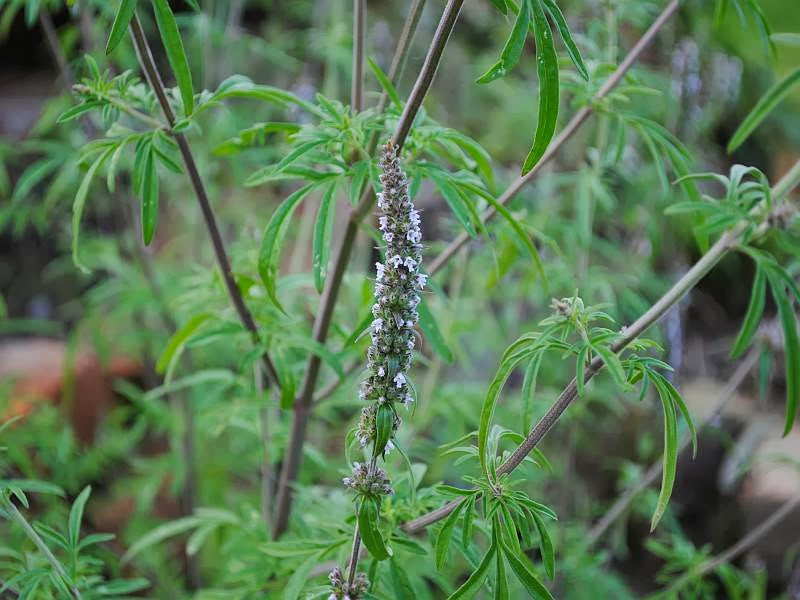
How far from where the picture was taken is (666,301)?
926mm

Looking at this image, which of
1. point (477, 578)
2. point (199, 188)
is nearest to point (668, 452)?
point (477, 578)

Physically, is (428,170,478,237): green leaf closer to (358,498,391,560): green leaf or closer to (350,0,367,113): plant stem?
(350,0,367,113): plant stem

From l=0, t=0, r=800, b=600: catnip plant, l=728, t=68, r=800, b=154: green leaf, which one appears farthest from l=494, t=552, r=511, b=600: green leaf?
l=728, t=68, r=800, b=154: green leaf

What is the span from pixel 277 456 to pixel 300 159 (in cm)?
83

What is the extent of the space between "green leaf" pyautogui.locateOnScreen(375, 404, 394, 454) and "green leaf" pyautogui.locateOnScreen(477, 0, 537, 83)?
365 mm

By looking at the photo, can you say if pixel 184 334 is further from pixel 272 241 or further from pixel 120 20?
pixel 120 20

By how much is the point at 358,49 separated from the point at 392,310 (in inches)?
18.2

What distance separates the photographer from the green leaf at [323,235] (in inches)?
40.1

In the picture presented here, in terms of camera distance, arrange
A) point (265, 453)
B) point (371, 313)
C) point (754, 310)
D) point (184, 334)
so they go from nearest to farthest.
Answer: point (754, 310) → point (371, 313) → point (184, 334) → point (265, 453)

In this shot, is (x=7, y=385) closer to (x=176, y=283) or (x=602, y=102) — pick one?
(x=176, y=283)

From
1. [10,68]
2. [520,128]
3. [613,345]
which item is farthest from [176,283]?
[10,68]

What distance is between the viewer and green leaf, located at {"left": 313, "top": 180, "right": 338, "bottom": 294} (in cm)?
102

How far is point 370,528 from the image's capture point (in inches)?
34.6

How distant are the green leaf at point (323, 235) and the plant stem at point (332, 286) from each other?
10 centimetres
